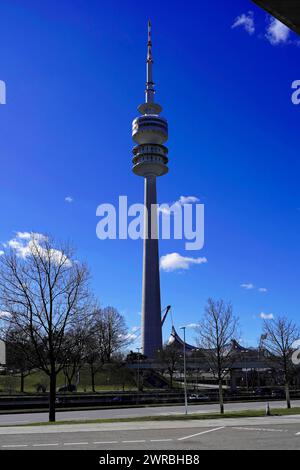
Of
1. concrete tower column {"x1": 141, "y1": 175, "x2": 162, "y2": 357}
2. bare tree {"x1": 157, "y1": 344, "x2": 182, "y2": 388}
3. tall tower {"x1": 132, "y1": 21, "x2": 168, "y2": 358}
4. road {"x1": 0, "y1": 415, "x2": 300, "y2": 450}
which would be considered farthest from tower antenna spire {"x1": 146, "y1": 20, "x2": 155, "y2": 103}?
road {"x1": 0, "y1": 415, "x2": 300, "y2": 450}

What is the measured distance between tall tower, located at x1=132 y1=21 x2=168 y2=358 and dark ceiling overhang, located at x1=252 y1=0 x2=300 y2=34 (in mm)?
118891

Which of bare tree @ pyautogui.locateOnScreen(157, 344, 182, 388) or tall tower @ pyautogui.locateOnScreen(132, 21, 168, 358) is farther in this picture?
tall tower @ pyautogui.locateOnScreen(132, 21, 168, 358)

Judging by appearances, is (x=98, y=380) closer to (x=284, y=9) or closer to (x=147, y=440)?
(x=147, y=440)

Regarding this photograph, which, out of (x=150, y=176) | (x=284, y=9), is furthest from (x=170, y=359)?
(x=284, y=9)

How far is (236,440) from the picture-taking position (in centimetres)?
1524

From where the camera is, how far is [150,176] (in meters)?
137

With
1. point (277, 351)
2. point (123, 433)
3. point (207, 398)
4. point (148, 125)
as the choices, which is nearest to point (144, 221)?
point (148, 125)

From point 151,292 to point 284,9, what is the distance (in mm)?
121883

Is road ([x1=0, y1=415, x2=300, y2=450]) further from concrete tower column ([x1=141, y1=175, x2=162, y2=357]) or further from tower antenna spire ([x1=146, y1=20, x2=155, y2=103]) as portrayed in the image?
tower antenna spire ([x1=146, y1=20, x2=155, y2=103])

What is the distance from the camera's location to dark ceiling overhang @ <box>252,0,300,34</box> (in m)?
4.41
